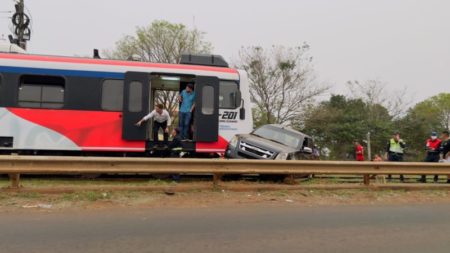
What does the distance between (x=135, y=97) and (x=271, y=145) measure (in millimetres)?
3695

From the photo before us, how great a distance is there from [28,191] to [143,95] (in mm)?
4168

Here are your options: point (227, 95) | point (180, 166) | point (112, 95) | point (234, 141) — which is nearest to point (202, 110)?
point (227, 95)

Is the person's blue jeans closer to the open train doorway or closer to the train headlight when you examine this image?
the open train doorway

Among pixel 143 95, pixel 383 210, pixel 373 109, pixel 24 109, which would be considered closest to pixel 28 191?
pixel 24 109

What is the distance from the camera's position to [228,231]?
6.14 meters

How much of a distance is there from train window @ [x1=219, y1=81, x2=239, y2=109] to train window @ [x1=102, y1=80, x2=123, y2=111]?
2.66 meters

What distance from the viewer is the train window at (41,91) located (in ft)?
35.8

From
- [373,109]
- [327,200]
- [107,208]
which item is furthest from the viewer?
[373,109]

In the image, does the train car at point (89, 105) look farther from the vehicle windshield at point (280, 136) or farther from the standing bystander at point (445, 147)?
the standing bystander at point (445, 147)

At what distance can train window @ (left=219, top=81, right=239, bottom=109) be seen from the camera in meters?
12.1

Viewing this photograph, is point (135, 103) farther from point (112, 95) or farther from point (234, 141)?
point (234, 141)

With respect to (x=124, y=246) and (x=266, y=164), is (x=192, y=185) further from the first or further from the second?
(x=124, y=246)

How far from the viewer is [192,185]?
9047 mm

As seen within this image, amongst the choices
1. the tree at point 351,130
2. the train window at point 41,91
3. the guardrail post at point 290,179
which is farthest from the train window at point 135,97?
the tree at point 351,130
